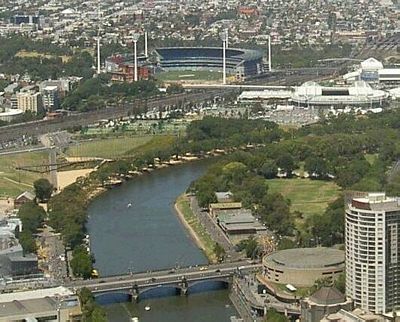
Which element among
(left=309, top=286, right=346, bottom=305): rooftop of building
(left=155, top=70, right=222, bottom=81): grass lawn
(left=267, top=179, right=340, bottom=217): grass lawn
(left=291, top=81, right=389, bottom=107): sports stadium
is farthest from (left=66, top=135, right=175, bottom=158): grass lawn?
(left=309, top=286, right=346, bottom=305): rooftop of building

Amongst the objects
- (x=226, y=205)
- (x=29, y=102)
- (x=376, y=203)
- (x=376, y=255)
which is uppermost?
(x=376, y=203)

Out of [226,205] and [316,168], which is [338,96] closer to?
[316,168]

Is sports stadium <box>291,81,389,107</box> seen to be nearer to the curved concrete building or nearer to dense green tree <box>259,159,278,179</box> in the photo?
dense green tree <box>259,159,278,179</box>

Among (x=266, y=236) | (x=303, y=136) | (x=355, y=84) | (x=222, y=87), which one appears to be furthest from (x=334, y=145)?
(x=222, y=87)

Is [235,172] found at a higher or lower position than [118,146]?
higher

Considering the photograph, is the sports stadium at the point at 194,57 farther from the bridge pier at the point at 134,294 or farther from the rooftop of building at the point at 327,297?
the rooftop of building at the point at 327,297

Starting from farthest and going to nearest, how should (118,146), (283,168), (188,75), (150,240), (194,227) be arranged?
(188,75) < (118,146) < (283,168) < (194,227) < (150,240)

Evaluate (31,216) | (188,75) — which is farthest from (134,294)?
(188,75)
